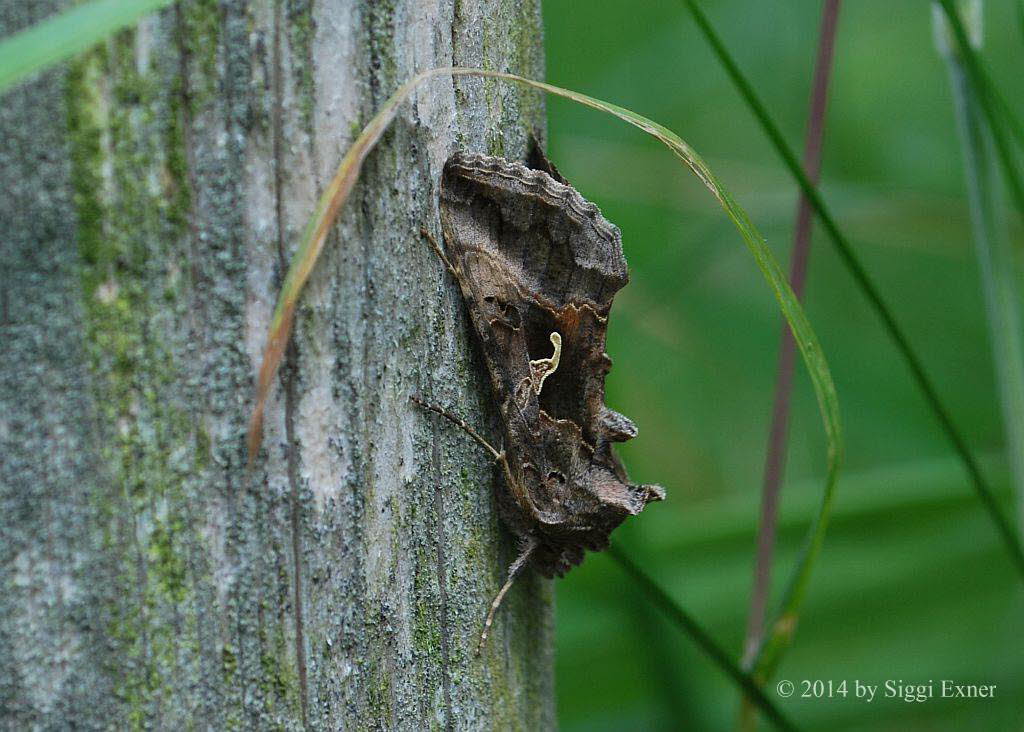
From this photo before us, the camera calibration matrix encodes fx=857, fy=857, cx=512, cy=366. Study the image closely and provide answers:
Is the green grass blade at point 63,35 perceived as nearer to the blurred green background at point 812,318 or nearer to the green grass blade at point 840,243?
the green grass blade at point 840,243

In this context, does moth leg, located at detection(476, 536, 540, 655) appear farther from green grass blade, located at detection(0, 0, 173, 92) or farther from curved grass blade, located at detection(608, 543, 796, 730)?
green grass blade, located at detection(0, 0, 173, 92)

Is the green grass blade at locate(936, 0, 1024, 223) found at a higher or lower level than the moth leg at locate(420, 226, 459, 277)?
higher

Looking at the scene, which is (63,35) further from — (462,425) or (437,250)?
(462,425)

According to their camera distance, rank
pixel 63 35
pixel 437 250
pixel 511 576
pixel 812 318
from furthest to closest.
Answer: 1. pixel 812 318
2. pixel 511 576
3. pixel 437 250
4. pixel 63 35

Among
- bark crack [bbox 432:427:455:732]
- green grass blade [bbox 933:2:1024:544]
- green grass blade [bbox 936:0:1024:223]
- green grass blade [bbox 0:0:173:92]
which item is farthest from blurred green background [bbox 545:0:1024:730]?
green grass blade [bbox 0:0:173:92]

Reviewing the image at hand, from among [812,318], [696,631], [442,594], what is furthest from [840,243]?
[812,318]

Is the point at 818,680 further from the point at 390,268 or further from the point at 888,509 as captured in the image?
the point at 390,268
